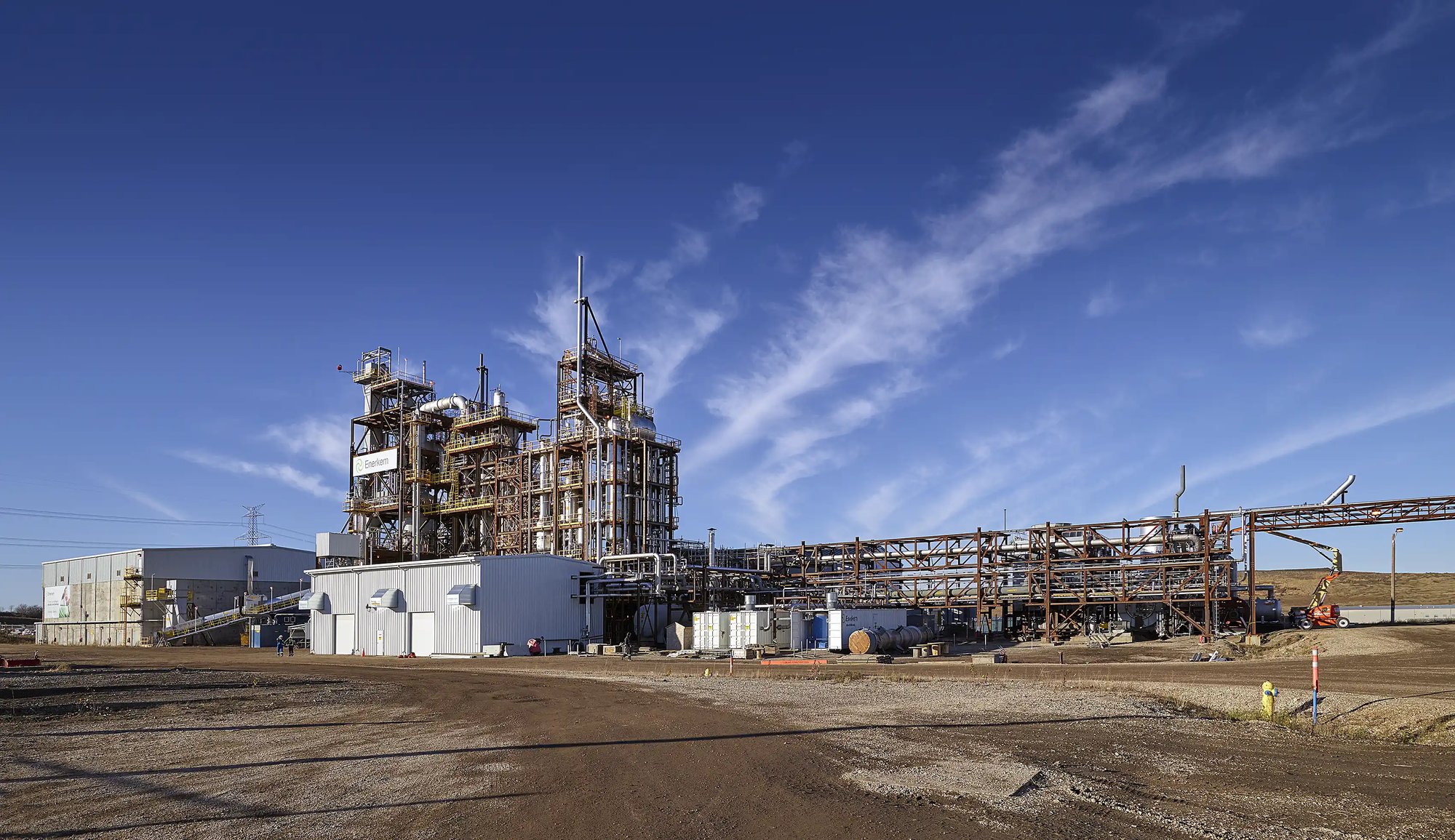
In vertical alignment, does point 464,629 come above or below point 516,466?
below

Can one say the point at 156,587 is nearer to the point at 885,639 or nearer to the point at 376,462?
the point at 376,462

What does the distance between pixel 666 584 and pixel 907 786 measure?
130 feet

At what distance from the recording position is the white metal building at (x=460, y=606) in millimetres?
46125

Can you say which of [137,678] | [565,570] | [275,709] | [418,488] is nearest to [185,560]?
[418,488]

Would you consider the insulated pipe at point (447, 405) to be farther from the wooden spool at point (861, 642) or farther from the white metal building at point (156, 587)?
the wooden spool at point (861, 642)

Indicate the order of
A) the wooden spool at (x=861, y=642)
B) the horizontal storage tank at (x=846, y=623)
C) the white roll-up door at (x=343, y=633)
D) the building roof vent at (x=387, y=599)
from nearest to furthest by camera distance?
the wooden spool at (x=861, y=642) → the horizontal storage tank at (x=846, y=623) → the building roof vent at (x=387, y=599) → the white roll-up door at (x=343, y=633)

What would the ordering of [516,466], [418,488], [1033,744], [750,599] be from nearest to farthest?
[1033,744]
[750,599]
[516,466]
[418,488]

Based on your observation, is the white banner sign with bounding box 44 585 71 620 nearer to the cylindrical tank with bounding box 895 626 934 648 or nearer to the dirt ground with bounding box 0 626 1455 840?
the dirt ground with bounding box 0 626 1455 840

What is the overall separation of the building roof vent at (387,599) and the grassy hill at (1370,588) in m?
72.6

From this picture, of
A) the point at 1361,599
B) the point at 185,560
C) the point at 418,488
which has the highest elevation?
the point at 418,488

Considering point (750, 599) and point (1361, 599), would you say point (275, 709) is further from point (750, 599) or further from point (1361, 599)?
point (1361, 599)

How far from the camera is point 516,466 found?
68.3 m

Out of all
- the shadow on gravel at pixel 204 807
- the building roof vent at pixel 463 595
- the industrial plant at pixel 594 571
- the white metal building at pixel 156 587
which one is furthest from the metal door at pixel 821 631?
the white metal building at pixel 156 587

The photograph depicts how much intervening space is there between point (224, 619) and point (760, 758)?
2698 inches
